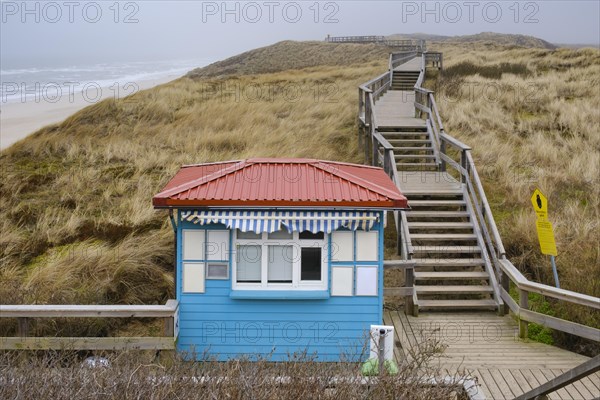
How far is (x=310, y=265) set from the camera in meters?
8.98

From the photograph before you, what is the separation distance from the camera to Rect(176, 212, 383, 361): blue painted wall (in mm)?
8859

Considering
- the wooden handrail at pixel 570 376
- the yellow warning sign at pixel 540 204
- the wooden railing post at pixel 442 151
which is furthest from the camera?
the wooden railing post at pixel 442 151

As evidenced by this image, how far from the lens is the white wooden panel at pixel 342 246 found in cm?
884

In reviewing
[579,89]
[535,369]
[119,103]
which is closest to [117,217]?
[535,369]

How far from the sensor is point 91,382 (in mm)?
4789

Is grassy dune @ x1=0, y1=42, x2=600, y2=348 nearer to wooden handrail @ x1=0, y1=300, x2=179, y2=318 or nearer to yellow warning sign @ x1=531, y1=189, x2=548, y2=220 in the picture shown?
yellow warning sign @ x1=531, y1=189, x2=548, y2=220

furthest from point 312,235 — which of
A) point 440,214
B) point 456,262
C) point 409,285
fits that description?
point 440,214

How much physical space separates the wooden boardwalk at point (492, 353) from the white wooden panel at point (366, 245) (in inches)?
48.1

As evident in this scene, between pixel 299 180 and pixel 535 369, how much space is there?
13.5 ft

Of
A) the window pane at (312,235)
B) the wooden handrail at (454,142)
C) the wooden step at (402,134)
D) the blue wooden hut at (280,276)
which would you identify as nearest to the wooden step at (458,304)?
the blue wooden hut at (280,276)

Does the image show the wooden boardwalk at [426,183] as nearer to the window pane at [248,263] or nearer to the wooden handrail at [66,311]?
the window pane at [248,263]

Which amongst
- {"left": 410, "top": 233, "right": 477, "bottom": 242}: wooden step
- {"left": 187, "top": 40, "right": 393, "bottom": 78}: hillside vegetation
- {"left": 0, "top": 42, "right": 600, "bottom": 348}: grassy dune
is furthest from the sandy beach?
{"left": 410, "top": 233, "right": 477, "bottom": 242}: wooden step

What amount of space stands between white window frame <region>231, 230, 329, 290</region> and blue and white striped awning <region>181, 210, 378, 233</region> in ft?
1.03

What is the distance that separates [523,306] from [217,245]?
15.1ft
